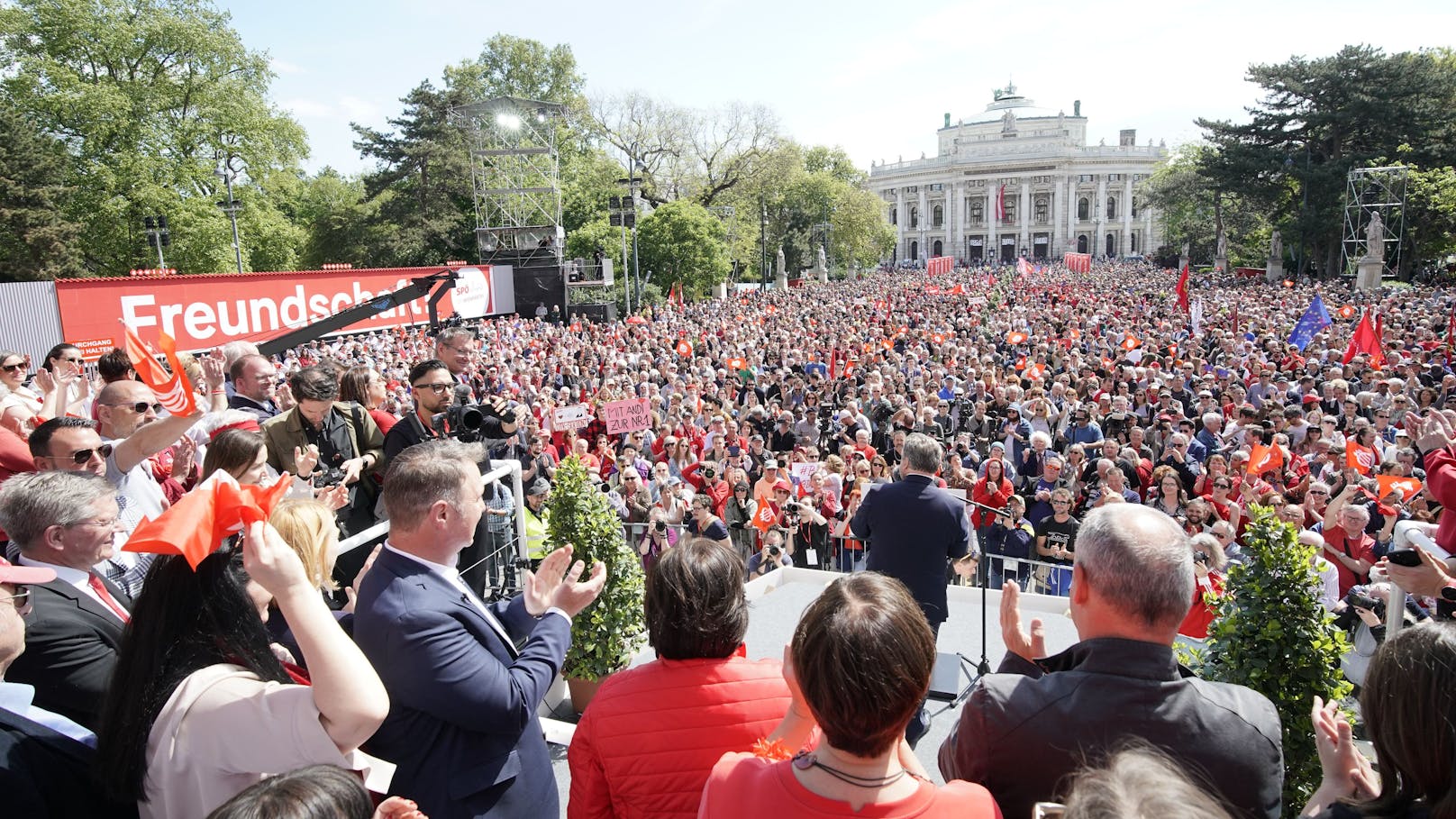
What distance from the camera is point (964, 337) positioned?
20219 millimetres

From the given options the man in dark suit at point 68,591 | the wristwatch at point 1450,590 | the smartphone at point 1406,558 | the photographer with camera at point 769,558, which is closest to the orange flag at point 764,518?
the photographer with camera at point 769,558

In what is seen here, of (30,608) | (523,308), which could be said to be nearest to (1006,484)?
(30,608)

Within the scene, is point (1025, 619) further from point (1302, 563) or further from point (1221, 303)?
point (1221, 303)

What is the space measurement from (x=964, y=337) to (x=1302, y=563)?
59.0ft

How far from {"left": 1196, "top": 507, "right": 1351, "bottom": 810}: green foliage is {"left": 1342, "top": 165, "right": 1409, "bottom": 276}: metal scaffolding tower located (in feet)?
137

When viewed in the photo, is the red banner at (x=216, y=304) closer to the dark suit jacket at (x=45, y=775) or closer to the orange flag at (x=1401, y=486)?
the dark suit jacket at (x=45, y=775)

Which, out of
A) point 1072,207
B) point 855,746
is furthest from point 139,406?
point 1072,207

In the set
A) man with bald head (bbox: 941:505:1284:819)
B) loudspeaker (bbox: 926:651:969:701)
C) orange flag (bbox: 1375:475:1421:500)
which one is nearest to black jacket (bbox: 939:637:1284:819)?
man with bald head (bbox: 941:505:1284:819)

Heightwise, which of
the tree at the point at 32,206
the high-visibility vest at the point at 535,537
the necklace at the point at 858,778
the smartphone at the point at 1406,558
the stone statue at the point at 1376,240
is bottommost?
the high-visibility vest at the point at 535,537

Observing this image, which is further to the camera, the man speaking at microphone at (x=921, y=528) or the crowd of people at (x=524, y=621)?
the man speaking at microphone at (x=921, y=528)

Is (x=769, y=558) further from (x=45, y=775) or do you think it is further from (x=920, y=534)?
(x=45, y=775)

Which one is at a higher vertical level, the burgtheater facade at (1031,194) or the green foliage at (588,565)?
the burgtheater facade at (1031,194)

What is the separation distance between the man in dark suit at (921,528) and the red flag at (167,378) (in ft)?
11.3

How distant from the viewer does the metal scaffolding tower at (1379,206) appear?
36.5m
